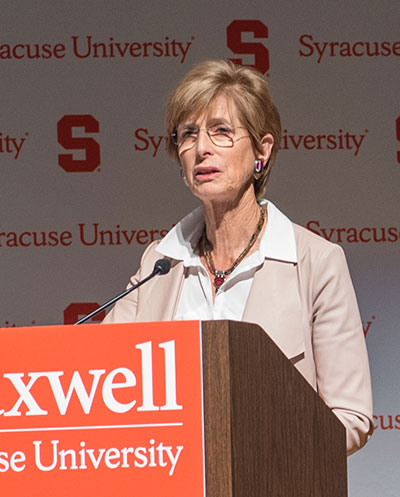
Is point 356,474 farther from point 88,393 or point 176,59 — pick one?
point 88,393

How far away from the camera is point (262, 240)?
5.98 feet

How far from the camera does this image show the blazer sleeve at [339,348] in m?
1.62

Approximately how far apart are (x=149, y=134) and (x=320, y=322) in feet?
5.60

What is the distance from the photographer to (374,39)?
3199 millimetres

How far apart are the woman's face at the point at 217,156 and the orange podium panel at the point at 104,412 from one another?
789mm

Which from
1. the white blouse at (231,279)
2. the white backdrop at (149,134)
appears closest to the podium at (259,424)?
the white blouse at (231,279)

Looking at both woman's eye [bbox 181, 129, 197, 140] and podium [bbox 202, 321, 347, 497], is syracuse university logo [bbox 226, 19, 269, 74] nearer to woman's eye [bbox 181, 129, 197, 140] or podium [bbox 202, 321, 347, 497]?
woman's eye [bbox 181, 129, 197, 140]

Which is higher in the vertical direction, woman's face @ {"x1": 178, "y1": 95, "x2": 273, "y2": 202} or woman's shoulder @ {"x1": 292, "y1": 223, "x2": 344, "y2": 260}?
woman's face @ {"x1": 178, "y1": 95, "x2": 273, "y2": 202}

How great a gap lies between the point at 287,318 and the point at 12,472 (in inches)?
30.2

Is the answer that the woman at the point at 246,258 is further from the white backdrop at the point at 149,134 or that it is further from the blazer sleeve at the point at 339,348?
the white backdrop at the point at 149,134

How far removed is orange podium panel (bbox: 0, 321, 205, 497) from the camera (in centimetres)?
102

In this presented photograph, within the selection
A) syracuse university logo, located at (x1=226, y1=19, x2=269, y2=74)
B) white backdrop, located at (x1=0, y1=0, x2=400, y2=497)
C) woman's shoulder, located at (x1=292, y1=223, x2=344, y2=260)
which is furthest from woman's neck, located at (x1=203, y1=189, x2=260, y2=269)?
syracuse university logo, located at (x1=226, y1=19, x2=269, y2=74)

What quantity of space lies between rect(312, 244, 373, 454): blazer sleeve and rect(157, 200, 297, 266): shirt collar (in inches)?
3.3

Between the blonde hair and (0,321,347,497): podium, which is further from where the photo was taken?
the blonde hair
